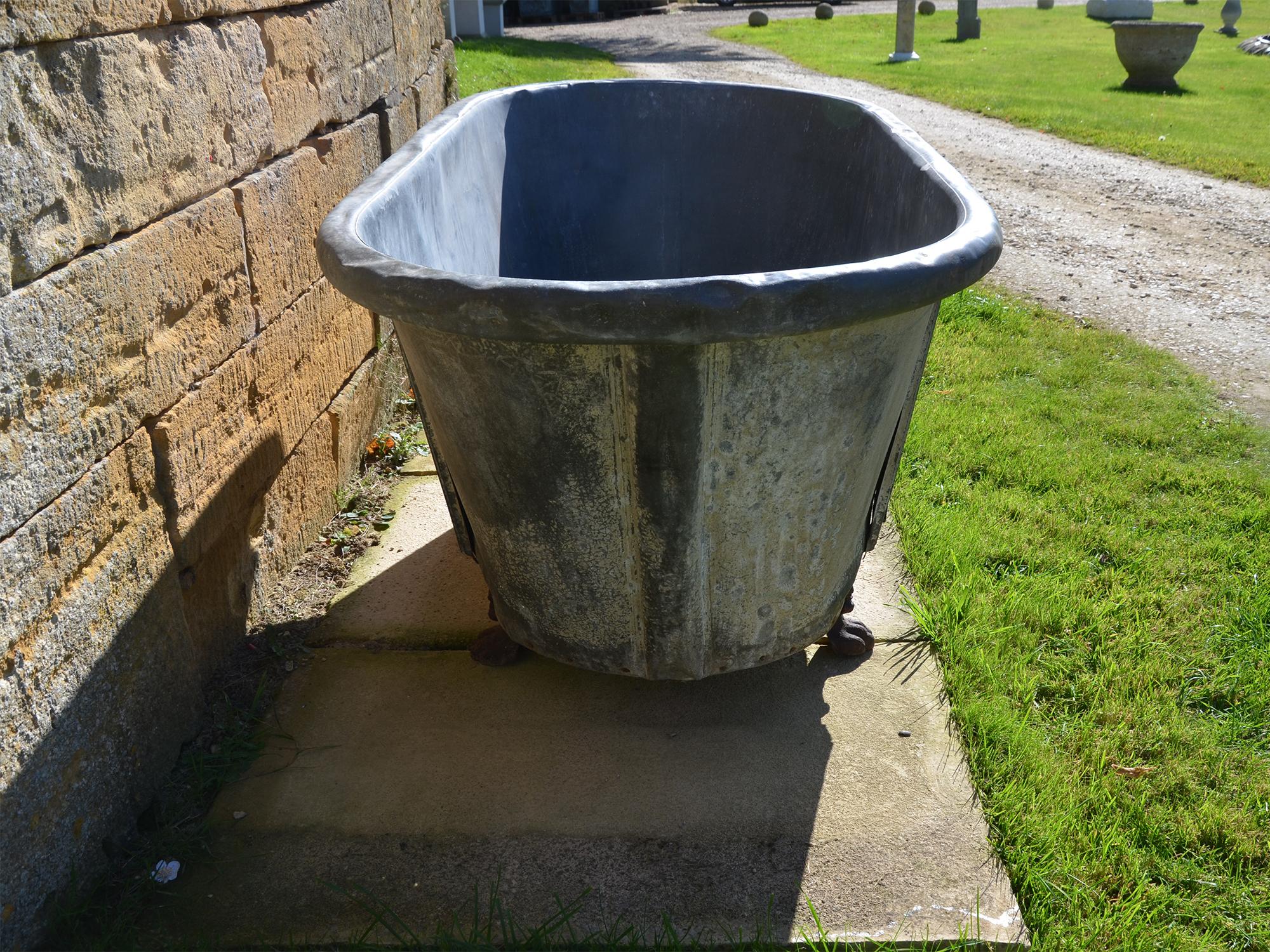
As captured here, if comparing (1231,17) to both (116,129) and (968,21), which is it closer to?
(968,21)

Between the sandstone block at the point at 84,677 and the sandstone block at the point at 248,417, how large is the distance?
8 centimetres

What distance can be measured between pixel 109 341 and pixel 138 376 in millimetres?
114

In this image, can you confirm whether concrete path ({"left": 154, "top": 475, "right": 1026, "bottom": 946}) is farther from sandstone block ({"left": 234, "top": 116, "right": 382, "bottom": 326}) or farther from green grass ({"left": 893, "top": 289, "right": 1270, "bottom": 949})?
sandstone block ({"left": 234, "top": 116, "right": 382, "bottom": 326})

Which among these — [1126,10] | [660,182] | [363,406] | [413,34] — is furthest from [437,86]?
[1126,10]

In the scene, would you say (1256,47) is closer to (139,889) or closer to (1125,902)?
(1125,902)

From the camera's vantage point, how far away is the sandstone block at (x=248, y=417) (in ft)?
7.07

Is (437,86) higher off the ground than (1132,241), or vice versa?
(437,86)

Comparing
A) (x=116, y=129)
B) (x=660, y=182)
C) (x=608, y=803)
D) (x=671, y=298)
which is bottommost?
(x=608, y=803)

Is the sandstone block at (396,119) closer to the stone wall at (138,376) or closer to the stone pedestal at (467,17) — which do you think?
the stone wall at (138,376)

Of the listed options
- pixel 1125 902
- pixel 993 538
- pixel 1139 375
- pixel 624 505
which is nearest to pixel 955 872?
pixel 1125 902

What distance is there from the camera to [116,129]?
187 cm

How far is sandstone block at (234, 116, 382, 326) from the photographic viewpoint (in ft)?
8.17

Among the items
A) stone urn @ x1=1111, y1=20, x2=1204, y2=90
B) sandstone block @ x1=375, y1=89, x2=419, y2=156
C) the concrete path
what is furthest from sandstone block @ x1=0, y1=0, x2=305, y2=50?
stone urn @ x1=1111, y1=20, x2=1204, y2=90

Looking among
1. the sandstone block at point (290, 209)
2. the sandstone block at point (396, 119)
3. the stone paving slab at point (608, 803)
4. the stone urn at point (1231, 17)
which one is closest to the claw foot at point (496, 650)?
the stone paving slab at point (608, 803)
